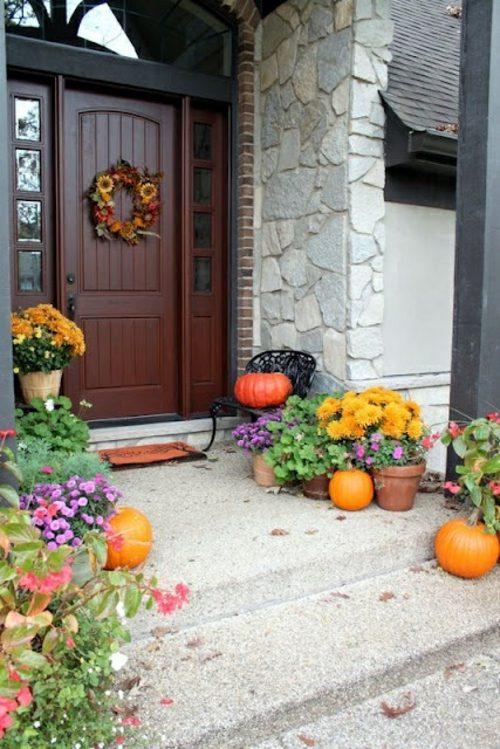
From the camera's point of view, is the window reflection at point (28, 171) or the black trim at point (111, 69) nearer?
the black trim at point (111, 69)

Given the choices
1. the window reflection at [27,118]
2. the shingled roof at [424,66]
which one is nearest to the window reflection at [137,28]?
the window reflection at [27,118]

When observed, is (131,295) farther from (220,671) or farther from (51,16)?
(220,671)

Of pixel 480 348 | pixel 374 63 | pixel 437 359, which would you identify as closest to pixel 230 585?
pixel 480 348

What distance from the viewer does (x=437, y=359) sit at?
15.5ft

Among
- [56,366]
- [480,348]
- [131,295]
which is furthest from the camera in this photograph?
[131,295]

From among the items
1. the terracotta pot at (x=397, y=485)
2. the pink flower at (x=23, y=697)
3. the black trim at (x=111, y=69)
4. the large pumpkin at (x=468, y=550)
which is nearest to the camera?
the pink flower at (x=23, y=697)

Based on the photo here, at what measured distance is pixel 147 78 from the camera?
4289mm

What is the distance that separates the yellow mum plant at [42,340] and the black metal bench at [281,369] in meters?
1.01

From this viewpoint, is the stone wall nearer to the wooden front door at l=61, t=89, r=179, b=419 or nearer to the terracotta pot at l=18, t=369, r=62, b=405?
the wooden front door at l=61, t=89, r=179, b=419

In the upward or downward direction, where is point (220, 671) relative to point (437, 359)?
downward

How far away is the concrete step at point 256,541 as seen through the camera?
2.55 meters

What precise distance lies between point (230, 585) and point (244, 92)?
134 inches

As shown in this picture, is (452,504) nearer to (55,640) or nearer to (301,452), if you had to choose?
(301,452)

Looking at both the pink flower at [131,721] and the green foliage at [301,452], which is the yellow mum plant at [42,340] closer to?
the green foliage at [301,452]
